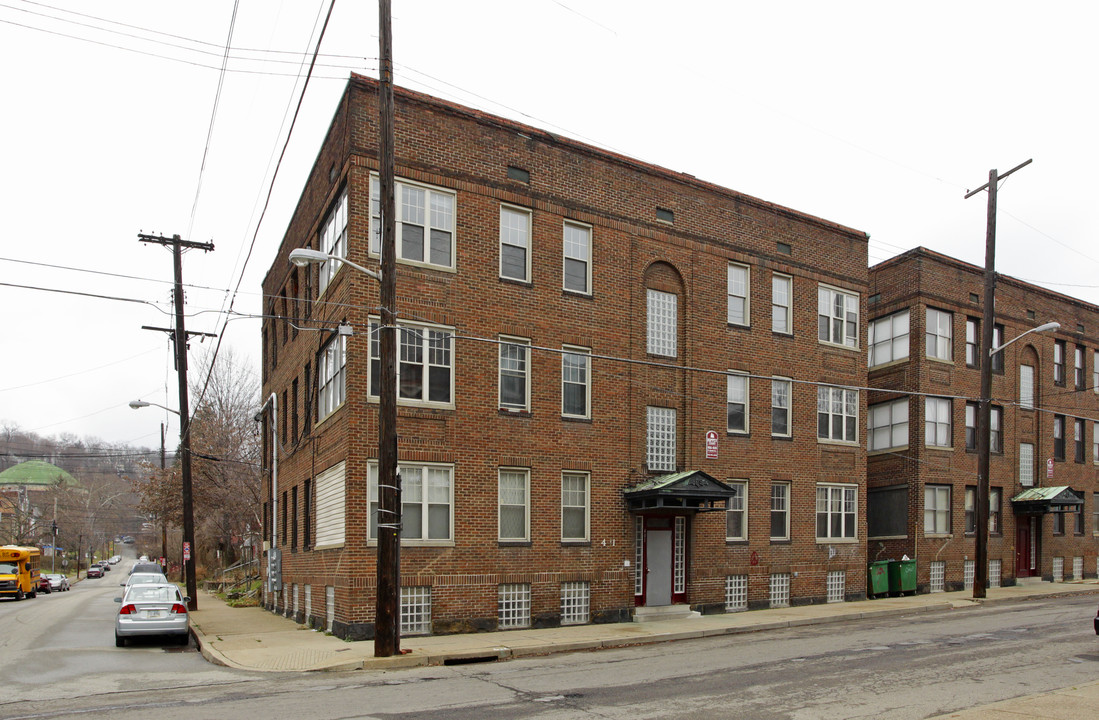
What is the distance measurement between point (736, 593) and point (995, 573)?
1394 cm

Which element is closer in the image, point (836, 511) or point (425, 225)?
point (425, 225)

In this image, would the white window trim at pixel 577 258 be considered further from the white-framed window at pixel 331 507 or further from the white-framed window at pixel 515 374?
the white-framed window at pixel 331 507

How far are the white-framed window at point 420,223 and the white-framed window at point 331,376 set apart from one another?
2315 mm

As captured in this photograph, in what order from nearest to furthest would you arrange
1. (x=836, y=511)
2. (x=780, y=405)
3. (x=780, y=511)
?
(x=780, y=511), (x=780, y=405), (x=836, y=511)

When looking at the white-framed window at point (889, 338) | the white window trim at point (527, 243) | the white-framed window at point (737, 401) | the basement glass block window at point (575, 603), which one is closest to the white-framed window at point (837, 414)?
the white-framed window at point (737, 401)

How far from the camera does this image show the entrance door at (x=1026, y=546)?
109ft

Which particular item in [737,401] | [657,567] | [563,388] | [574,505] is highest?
[563,388]

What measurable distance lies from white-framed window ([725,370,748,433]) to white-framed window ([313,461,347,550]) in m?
10.5

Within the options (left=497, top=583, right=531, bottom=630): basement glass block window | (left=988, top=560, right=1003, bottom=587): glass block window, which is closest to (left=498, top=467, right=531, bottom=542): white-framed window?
(left=497, top=583, right=531, bottom=630): basement glass block window

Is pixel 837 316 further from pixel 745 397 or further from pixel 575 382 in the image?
pixel 575 382

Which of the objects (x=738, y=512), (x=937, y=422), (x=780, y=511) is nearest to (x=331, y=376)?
(x=738, y=512)

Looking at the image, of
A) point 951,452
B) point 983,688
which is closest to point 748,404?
point 951,452

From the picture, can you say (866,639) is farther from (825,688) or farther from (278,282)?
(278,282)

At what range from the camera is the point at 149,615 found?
19422 mm
